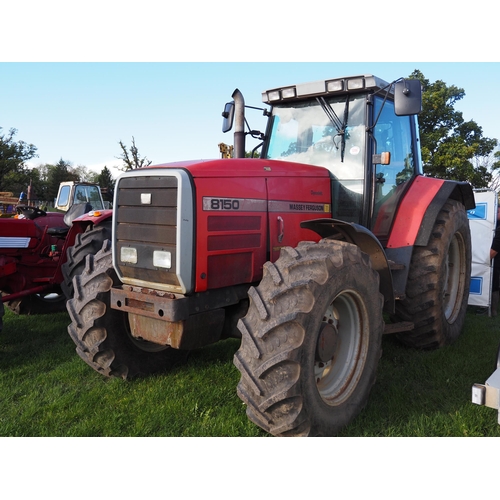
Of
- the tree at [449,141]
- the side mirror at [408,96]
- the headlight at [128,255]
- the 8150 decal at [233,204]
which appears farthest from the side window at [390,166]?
the tree at [449,141]

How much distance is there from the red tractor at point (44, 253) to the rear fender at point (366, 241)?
2783 mm

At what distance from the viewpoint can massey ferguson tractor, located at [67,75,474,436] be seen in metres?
2.69

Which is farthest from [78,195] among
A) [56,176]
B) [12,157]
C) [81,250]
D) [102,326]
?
[56,176]

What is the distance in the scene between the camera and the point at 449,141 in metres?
21.7

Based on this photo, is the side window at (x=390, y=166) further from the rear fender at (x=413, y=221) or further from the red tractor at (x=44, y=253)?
the red tractor at (x=44, y=253)

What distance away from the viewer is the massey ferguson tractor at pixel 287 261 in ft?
8.81

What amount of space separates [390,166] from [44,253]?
14.8 feet

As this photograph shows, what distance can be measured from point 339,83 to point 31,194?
7.05 meters

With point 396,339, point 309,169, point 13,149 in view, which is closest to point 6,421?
point 309,169

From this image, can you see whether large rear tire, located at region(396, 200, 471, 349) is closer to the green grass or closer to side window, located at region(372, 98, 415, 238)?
the green grass

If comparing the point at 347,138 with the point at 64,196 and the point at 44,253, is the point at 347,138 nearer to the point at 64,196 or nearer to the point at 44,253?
the point at 44,253

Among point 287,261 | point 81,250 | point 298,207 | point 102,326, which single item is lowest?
point 102,326

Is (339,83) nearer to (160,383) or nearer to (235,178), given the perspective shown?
(235,178)

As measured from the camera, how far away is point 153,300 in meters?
2.98
